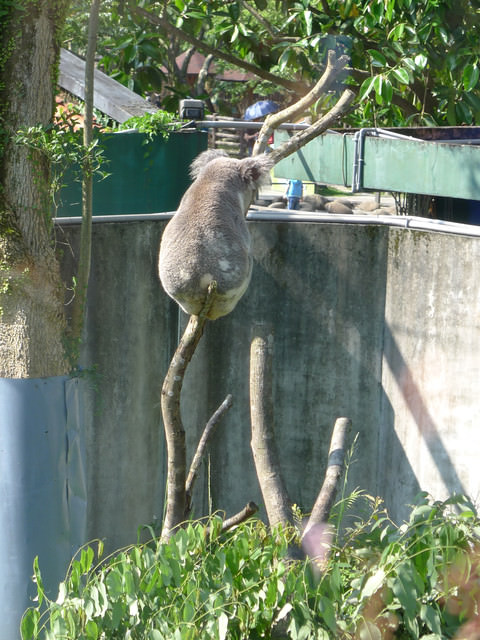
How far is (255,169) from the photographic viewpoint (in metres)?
4.39

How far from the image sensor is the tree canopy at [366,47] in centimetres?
867

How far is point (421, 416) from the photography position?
230 inches

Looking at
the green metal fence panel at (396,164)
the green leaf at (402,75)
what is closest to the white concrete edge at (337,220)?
the green metal fence panel at (396,164)

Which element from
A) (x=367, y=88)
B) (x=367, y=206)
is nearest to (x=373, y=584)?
(x=367, y=88)

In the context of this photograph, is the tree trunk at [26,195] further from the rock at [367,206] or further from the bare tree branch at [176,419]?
the rock at [367,206]

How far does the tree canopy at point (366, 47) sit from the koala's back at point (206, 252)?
4135 mm

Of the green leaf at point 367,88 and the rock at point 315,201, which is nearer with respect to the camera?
the green leaf at point 367,88

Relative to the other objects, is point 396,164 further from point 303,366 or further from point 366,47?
point 366,47

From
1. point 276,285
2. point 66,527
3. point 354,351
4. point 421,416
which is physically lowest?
point 66,527

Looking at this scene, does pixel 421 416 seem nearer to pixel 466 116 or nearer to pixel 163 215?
pixel 163 215

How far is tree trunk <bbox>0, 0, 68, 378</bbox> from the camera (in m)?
4.67

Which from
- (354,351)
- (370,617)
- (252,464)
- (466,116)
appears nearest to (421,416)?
(354,351)

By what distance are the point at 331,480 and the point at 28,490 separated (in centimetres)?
175

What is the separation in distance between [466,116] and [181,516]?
6.59m
